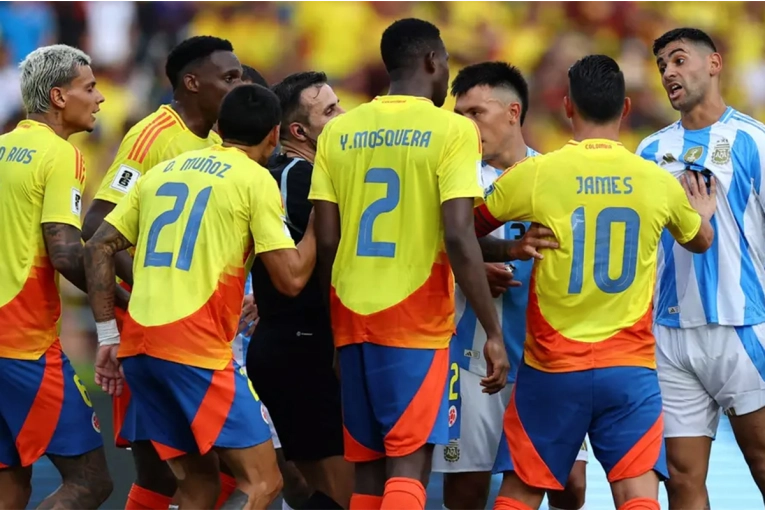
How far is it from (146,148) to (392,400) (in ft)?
5.94

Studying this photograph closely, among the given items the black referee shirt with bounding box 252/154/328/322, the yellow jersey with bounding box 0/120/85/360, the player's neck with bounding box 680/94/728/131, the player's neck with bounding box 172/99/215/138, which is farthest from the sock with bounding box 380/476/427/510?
the player's neck with bounding box 680/94/728/131

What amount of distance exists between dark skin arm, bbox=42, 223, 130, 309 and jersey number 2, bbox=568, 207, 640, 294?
194cm

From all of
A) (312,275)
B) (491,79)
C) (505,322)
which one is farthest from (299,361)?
(491,79)

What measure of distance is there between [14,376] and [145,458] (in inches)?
28.3

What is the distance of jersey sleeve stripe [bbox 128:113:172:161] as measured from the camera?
5367 mm

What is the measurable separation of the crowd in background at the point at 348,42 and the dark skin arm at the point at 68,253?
5.53 m

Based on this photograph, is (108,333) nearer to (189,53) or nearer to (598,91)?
(189,53)

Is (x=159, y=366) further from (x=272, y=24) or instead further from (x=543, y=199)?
(x=272, y=24)

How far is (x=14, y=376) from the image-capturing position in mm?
5020

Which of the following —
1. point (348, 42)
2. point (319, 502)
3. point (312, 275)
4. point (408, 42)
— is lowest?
point (319, 502)

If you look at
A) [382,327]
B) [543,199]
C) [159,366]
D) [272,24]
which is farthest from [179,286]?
[272,24]

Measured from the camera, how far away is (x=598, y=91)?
4621 millimetres

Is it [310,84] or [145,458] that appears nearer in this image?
[145,458]

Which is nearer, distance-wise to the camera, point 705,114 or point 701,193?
point 701,193
